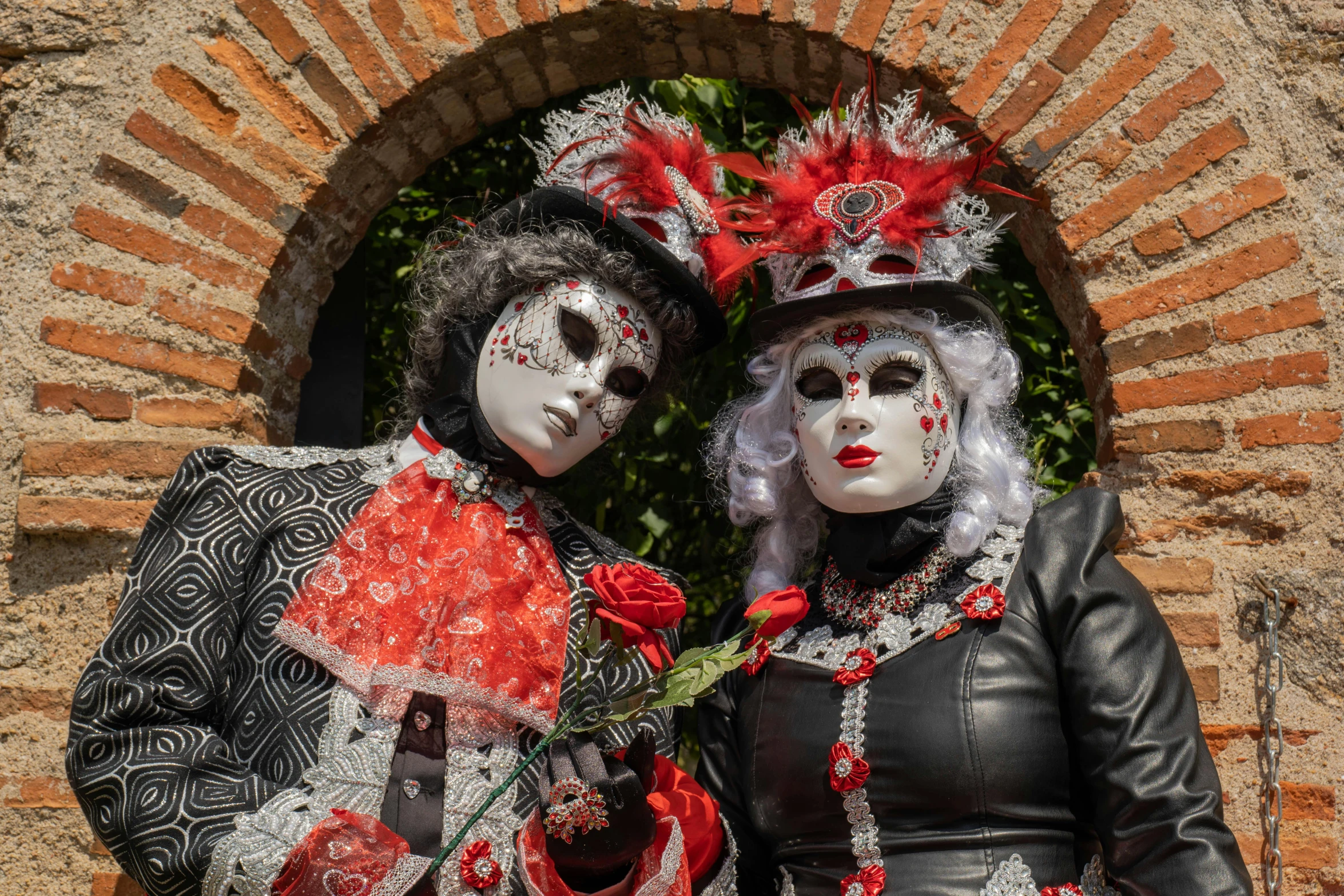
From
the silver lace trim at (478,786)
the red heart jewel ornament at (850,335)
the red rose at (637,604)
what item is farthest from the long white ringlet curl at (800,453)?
the red rose at (637,604)

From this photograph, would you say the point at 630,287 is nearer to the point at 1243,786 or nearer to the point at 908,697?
the point at 908,697

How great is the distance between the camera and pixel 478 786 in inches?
86.4

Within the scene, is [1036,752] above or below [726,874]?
above

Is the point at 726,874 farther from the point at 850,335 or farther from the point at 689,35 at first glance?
the point at 689,35

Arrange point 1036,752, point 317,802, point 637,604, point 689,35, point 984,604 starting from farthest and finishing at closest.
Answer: point 689,35, point 984,604, point 1036,752, point 317,802, point 637,604

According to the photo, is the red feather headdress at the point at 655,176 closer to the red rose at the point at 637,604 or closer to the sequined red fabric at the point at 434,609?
the sequined red fabric at the point at 434,609

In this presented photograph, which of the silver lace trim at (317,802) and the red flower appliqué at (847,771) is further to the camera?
the red flower appliqué at (847,771)

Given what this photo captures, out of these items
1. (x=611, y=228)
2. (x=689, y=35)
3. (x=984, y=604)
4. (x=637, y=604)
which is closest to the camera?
(x=637, y=604)

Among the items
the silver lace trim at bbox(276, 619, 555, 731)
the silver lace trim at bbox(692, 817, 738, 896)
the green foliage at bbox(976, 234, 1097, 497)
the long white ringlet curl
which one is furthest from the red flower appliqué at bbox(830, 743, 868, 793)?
the green foliage at bbox(976, 234, 1097, 497)

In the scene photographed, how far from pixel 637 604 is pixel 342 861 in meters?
0.65

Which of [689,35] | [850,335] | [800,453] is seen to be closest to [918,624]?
[800,453]

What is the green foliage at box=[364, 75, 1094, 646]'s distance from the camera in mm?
3811

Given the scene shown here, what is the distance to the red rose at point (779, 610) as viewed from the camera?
75.2 inches

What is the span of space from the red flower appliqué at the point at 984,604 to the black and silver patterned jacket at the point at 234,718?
0.67 m
